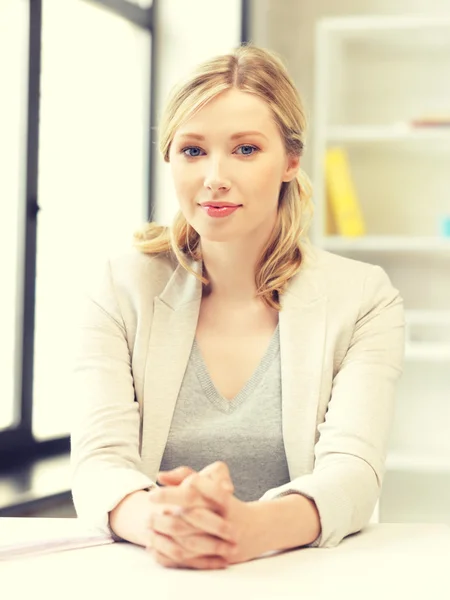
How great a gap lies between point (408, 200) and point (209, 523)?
98.4 inches

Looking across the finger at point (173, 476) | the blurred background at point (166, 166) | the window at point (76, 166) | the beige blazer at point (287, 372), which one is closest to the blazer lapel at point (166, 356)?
the beige blazer at point (287, 372)

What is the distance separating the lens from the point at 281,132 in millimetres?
1564

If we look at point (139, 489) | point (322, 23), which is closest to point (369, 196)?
point (322, 23)

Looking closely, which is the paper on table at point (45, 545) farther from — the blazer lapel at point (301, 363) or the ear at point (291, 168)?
the ear at point (291, 168)

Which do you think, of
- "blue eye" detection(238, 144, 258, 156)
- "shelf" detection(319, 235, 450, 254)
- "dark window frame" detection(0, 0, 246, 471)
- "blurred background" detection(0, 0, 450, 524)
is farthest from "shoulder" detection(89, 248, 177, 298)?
"shelf" detection(319, 235, 450, 254)

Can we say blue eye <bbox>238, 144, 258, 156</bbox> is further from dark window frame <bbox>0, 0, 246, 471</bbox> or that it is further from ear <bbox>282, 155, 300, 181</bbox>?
dark window frame <bbox>0, 0, 246, 471</bbox>

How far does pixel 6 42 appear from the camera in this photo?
2.65 metres

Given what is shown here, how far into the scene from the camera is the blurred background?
2.71 metres

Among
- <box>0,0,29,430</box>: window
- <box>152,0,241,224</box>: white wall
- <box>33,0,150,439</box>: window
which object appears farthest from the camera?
<box>152,0,241,224</box>: white wall

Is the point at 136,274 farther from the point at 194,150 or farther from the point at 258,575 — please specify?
the point at 258,575

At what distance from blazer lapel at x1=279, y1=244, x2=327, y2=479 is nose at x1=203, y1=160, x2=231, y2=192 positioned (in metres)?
0.27

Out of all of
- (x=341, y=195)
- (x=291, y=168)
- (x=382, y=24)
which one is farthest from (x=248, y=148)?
(x=382, y=24)

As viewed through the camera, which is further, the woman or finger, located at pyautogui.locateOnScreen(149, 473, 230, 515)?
the woman

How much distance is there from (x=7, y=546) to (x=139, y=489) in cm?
21
